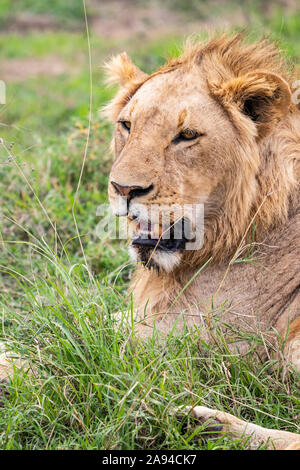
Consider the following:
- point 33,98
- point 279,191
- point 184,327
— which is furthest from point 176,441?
point 33,98

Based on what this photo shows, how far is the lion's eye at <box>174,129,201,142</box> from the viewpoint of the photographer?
3.17 meters

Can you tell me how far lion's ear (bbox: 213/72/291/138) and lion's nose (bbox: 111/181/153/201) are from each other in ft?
1.95

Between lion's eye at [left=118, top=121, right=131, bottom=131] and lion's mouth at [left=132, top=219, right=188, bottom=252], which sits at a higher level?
lion's eye at [left=118, top=121, right=131, bottom=131]

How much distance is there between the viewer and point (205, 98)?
324cm

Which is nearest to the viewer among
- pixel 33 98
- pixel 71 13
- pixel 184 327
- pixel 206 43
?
pixel 184 327

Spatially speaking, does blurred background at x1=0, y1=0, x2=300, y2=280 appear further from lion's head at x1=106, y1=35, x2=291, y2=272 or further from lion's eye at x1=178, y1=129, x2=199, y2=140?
lion's eye at x1=178, y1=129, x2=199, y2=140

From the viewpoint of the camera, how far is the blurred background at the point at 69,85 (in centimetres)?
473

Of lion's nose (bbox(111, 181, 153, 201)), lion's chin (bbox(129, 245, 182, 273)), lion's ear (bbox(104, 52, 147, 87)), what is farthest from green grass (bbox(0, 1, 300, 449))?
lion's ear (bbox(104, 52, 147, 87))

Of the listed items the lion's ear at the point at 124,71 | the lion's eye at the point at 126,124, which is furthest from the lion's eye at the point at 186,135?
the lion's ear at the point at 124,71

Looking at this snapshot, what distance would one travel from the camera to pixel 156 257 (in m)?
3.29

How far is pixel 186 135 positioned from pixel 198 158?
13 cm
